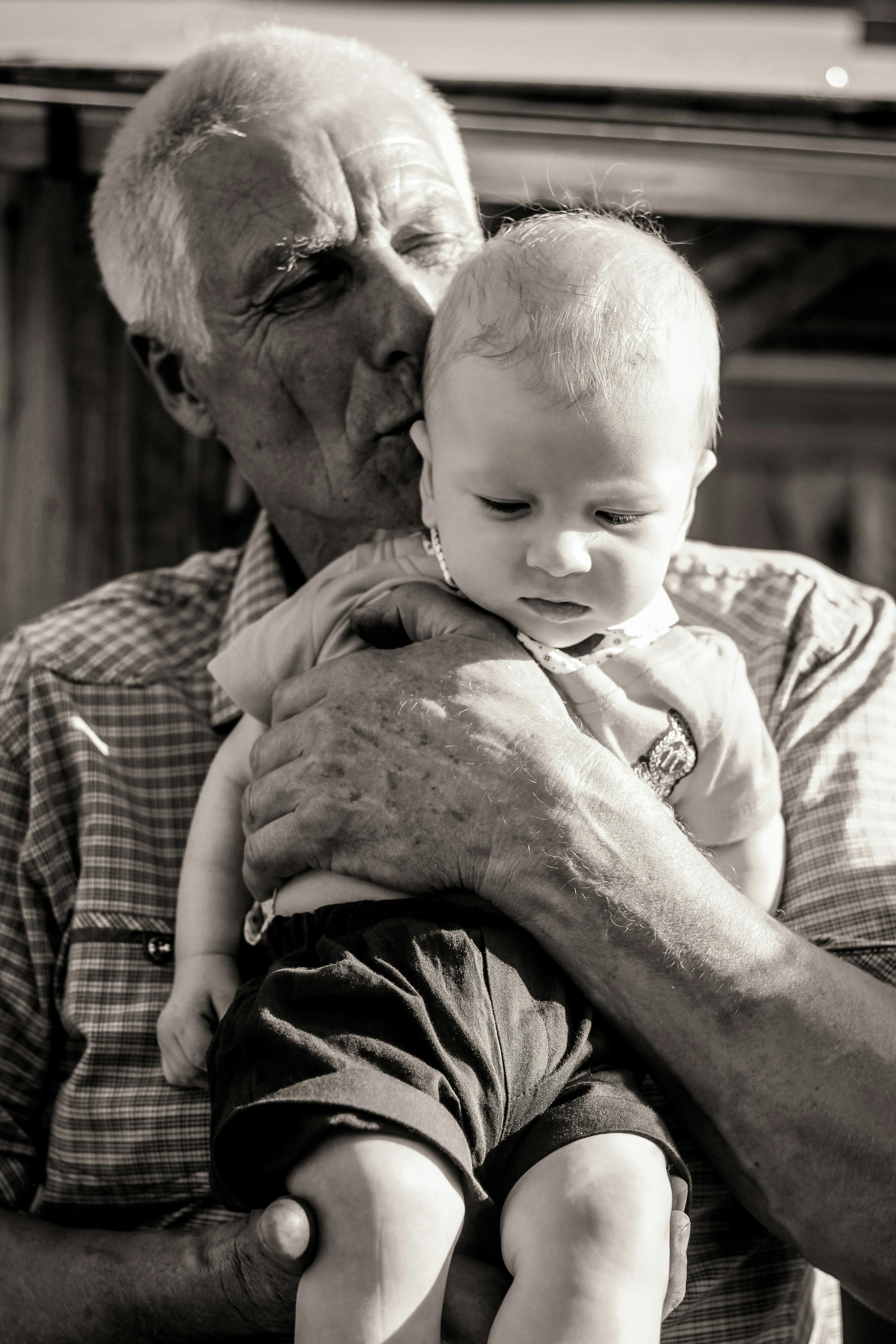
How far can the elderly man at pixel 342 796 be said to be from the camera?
1596 mm

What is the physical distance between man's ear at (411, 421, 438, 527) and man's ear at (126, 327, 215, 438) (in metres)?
0.83

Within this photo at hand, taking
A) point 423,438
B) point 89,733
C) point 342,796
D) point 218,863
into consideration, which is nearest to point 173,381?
point 89,733

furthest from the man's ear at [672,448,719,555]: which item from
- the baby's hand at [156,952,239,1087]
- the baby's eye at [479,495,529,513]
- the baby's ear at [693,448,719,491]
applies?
the baby's hand at [156,952,239,1087]

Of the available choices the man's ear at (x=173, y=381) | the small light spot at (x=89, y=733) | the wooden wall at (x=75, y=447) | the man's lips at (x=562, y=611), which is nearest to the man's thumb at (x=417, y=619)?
the man's lips at (x=562, y=611)

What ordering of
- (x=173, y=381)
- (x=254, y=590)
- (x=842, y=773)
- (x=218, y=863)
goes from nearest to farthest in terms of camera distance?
(x=218, y=863) → (x=842, y=773) → (x=254, y=590) → (x=173, y=381)

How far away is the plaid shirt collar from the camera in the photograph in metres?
2.31

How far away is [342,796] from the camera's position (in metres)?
1.64

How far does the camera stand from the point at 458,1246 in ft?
4.87

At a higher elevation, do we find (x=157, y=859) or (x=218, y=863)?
(x=218, y=863)

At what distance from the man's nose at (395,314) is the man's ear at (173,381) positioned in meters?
0.49

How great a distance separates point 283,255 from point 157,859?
1003mm

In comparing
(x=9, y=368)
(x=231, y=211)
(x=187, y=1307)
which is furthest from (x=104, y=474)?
(x=187, y=1307)

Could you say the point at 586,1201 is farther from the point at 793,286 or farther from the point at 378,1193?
the point at 793,286

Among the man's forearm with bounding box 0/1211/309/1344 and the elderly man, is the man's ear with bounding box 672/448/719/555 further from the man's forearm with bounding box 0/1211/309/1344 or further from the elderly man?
the man's forearm with bounding box 0/1211/309/1344
